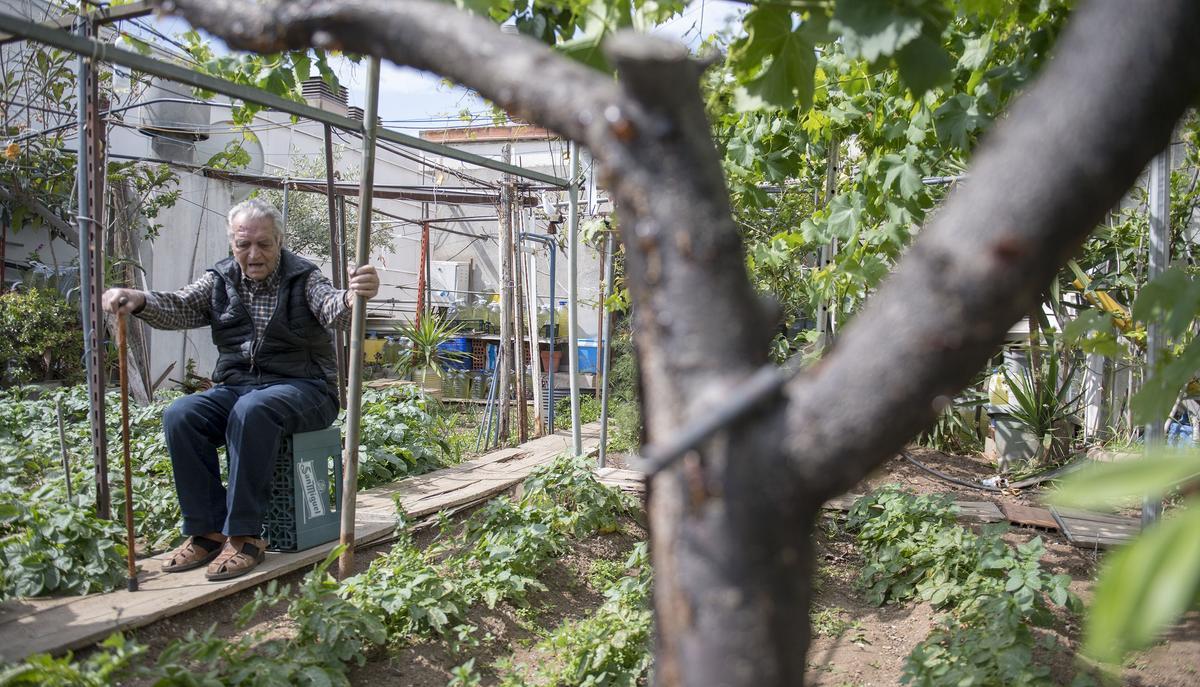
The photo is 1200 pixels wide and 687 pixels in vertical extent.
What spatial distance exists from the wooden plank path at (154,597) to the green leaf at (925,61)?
2.55m

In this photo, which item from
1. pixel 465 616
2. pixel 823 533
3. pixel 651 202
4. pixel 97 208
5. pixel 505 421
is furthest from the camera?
pixel 505 421

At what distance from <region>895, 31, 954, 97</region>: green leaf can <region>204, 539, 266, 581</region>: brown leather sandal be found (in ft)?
9.42

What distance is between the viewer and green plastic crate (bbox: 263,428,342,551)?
3496mm

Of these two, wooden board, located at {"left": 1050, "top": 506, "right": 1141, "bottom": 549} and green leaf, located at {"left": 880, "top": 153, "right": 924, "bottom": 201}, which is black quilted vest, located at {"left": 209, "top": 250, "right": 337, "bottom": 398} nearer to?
green leaf, located at {"left": 880, "top": 153, "right": 924, "bottom": 201}

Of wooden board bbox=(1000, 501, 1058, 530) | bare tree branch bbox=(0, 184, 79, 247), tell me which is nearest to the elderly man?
wooden board bbox=(1000, 501, 1058, 530)

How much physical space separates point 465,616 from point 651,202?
101 inches

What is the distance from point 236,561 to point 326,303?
1.07m

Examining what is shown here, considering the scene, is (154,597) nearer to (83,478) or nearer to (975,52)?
(83,478)

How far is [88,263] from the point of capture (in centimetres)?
325

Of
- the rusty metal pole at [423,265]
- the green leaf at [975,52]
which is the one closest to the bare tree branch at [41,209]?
the rusty metal pole at [423,265]

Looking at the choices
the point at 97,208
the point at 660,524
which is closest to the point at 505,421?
the point at 97,208

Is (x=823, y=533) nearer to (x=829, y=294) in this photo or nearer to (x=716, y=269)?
(x=829, y=294)

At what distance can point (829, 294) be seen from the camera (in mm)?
4188

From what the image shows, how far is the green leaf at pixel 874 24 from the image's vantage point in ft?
4.32
